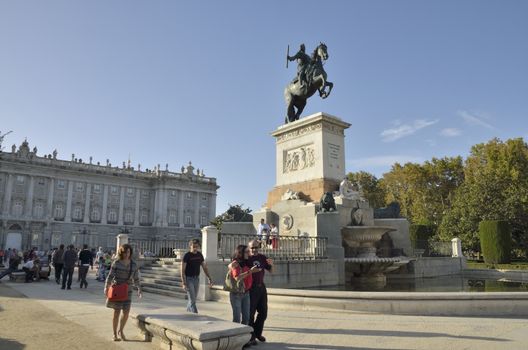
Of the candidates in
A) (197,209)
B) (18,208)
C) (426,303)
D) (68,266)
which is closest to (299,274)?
(426,303)

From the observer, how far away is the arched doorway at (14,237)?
259 ft

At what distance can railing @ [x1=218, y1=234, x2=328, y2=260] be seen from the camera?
559 inches

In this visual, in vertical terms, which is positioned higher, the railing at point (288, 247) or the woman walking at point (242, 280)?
the railing at point (288, 247)

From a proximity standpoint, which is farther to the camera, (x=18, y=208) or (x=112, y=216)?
(x=112, y=216)

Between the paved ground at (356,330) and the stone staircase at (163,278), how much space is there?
10.2 ft

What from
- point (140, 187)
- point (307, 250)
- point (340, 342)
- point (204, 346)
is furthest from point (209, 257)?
point (140, 187)

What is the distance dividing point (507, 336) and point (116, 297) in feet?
20.7

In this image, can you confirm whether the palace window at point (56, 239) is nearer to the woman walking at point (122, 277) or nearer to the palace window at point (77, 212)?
the palace window at point (77, 212)

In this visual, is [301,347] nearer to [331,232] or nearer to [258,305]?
[258,305]

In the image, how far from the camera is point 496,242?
31.8 meters

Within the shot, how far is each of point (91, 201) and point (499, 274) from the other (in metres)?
87.6

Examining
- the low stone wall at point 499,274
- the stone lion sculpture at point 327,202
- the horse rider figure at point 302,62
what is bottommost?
the low stone wall at point 499,274

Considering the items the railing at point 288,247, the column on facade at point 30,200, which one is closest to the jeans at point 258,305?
the railing at point 288,247

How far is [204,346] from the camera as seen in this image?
484cm
